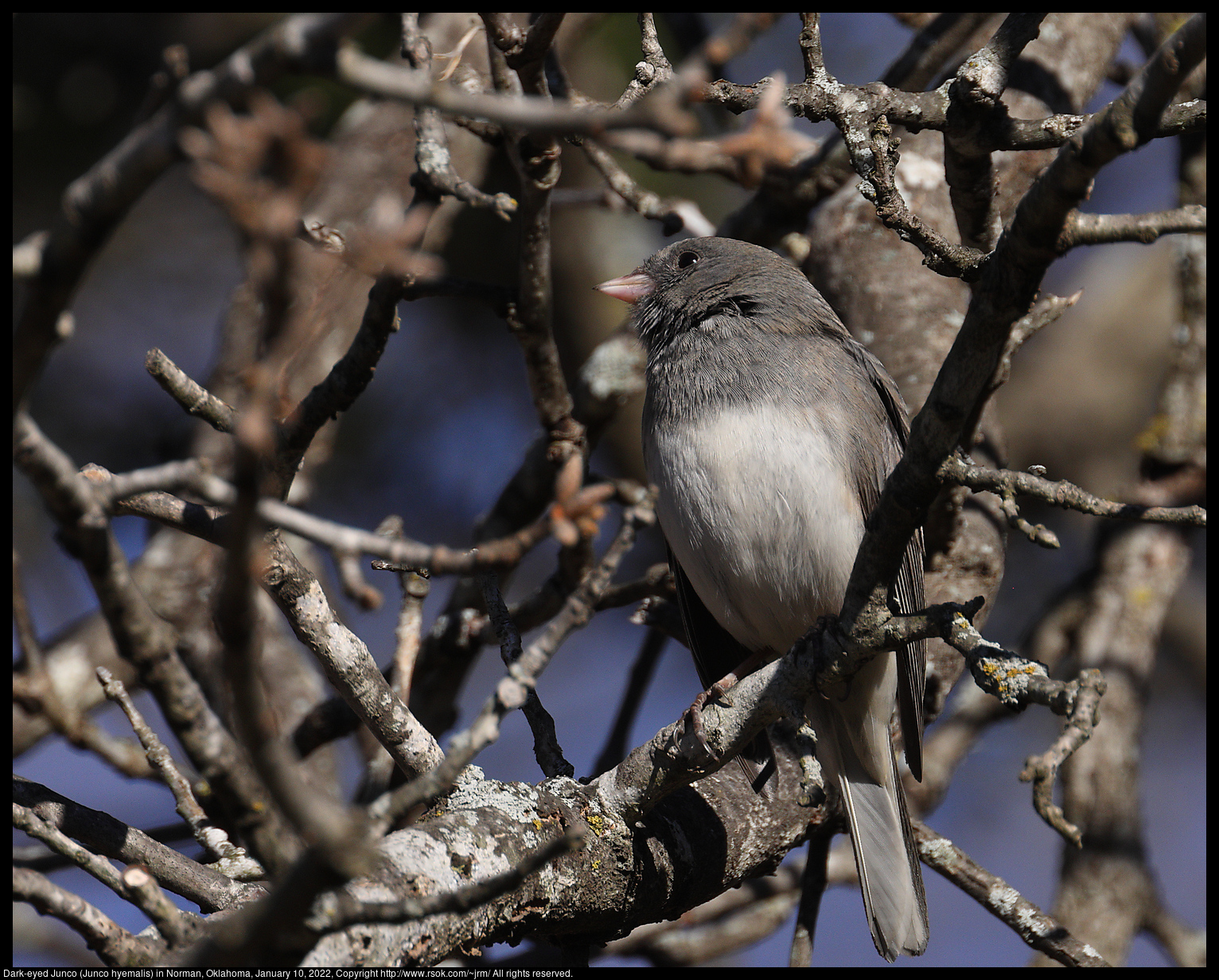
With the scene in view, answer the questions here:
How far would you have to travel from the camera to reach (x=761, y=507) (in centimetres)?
261

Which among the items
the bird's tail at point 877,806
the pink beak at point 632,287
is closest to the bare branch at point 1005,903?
the bird's tail at point 877,806

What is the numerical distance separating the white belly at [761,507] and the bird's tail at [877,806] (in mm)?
325

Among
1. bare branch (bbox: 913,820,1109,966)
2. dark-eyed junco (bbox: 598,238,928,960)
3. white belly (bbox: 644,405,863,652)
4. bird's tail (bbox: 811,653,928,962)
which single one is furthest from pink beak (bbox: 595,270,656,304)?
bare branch (bbox: 913,820,1109,966)

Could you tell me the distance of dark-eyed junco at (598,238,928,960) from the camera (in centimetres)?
261

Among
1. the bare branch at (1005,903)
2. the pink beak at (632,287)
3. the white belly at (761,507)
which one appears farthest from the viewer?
the pink beak at (632,287)

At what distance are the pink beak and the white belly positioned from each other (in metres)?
0.75

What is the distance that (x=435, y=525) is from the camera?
19.3 feet

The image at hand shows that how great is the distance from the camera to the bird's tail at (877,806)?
2.61 m

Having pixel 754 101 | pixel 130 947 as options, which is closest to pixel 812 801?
pixel 130 947

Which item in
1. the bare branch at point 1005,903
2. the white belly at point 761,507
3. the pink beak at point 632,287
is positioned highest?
the pink beak at point 632,287

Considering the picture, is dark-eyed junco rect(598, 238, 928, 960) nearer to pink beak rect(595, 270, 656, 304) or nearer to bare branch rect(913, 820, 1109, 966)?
bare branch rect(913, 820, 1109, 966)

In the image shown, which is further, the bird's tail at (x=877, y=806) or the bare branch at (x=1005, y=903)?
the bird's tail at (x=877, y=806)

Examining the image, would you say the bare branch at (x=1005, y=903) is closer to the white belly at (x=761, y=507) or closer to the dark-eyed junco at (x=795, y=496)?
the dark-eyed junco at (x=795, y=496)
